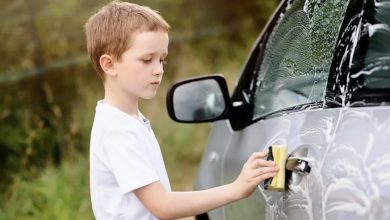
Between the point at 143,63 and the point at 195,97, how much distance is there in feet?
3.55

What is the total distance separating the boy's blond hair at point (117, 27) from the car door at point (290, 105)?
1.59ft

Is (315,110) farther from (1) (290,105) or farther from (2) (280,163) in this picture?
(1) (290,105)

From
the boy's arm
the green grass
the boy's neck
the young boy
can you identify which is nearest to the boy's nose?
the young boy

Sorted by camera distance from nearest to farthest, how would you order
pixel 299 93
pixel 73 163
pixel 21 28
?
pixel 299 93, pixel 73 163, pixel 21 28

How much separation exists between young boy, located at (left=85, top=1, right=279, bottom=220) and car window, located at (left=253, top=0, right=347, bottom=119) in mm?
457

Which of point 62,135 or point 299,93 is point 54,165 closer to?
point 62,135

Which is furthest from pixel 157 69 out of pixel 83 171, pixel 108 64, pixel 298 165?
pixel 83 171

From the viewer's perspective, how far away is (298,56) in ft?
10.0

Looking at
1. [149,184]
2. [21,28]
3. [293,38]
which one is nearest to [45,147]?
[21,28]

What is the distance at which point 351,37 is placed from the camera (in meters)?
2.50

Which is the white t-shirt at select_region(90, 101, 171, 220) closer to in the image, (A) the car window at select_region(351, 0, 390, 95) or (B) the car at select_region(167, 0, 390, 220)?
(B) the car at select_region(167, 0, 390, 220)

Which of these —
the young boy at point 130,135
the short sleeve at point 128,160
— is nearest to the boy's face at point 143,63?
the young boy at point 130,135

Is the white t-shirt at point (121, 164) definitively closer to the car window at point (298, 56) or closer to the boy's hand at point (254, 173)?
the boy's hand at point (254, 173)

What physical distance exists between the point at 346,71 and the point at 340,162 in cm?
35
